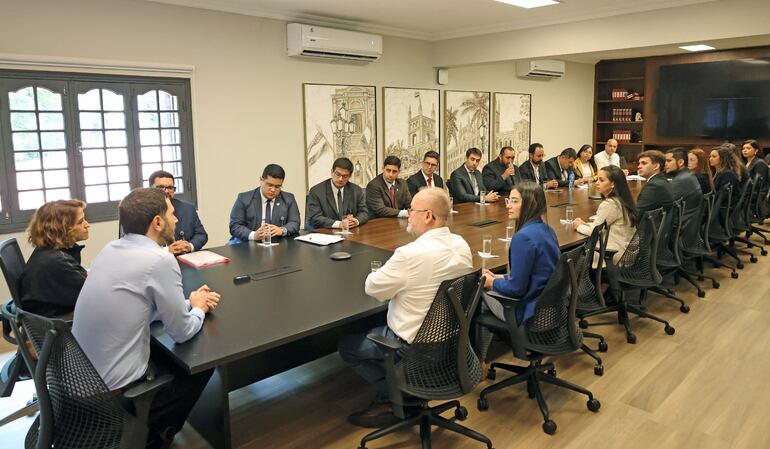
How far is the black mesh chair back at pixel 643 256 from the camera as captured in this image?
403cm

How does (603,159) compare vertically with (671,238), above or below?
above

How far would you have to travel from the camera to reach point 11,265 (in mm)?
2859

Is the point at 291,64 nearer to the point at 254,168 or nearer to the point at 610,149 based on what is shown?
the point at 254,168

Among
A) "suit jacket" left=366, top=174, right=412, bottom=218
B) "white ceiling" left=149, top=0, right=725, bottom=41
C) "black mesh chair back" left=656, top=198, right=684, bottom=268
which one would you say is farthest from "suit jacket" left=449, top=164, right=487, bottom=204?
"black mesh chair back" left=656, top=198, right=684, bottom=268

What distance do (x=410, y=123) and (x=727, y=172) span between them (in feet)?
12.9

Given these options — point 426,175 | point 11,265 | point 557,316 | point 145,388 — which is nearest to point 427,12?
point 426,175

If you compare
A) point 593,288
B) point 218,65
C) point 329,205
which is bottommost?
point 593,288

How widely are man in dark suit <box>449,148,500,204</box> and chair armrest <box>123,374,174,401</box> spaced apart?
452 cm

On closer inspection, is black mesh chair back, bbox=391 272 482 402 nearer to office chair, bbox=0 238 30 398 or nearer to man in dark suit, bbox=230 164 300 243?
office chair, bbox=0 238 30 398

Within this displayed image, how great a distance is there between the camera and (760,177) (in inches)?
255

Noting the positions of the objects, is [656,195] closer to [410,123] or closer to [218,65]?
[410,123]

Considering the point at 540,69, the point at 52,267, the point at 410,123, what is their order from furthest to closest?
the point at 540,69 < the point at 410,123 < the point at 52,267

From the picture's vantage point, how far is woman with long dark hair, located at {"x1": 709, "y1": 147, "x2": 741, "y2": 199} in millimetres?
6043

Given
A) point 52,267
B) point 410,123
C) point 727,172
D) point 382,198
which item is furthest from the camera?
point 410,123
